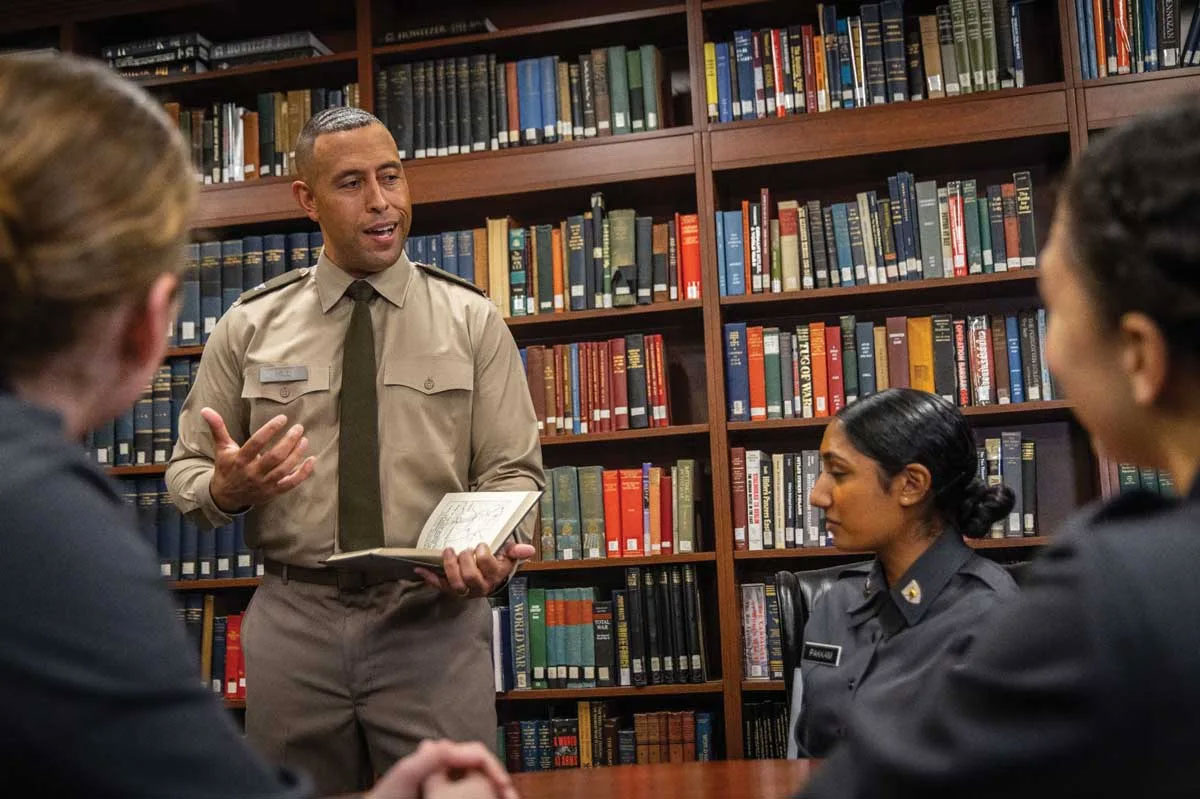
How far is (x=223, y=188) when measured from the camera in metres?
3.86

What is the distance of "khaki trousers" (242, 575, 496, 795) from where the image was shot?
208 cm

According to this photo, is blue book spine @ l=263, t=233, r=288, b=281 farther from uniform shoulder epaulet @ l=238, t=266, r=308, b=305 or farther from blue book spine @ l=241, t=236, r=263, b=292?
uniform shoulder epaulet @ l=238, t=266, r=308, b=305

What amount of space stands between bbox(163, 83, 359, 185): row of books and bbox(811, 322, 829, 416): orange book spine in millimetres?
1734

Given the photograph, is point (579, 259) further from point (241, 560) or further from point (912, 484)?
point (912, 484)

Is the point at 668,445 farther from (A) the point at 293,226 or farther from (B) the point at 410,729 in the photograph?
(B) the point at 410,729

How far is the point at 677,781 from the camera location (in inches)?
55.4

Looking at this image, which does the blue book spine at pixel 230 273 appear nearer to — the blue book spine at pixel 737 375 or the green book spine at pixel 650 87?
the green book spine at pixel 650 87

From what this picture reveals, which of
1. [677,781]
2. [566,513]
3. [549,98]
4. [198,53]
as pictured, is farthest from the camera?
[198,53]

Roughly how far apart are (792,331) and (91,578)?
309cm

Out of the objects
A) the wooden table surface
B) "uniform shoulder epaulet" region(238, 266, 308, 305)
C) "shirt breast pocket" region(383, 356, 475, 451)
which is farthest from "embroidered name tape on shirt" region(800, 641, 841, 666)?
"uniform shoulder epaulet" region(238, 266, 308, 305)

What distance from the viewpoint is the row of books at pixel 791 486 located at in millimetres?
3369

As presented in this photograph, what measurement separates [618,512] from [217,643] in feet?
4.59

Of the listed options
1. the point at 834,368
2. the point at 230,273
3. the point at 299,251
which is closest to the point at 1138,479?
the point at 834,368

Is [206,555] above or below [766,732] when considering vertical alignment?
above
